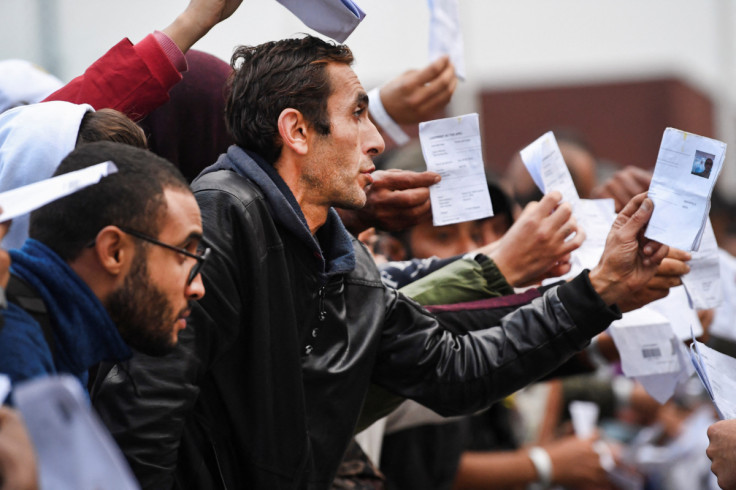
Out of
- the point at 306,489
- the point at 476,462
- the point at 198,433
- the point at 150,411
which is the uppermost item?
the point at 150,411

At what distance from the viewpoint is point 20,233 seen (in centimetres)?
213

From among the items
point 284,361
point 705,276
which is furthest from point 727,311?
point 284,361

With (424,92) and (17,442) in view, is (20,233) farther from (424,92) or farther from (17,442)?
(424,92)

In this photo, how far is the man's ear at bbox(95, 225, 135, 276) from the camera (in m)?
1.68

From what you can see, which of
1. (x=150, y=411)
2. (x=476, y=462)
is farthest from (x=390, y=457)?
(x=150, y=411)

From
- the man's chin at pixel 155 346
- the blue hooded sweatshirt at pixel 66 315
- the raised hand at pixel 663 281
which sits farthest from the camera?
the raised hand at pixel 663 281

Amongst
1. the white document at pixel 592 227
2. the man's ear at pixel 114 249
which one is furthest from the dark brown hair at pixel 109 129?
the white document at pixel 592 227

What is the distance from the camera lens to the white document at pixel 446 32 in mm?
3113

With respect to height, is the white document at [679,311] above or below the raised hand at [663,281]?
below

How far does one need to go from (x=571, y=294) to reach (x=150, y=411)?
1.07m

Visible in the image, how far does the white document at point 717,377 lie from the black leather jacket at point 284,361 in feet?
0.87

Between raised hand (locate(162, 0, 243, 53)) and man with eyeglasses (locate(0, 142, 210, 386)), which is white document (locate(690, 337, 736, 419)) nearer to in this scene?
man with eyeglasses (locate(0, 142, 210, 386))

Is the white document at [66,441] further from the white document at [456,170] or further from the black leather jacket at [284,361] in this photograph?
the white document at [456,170]

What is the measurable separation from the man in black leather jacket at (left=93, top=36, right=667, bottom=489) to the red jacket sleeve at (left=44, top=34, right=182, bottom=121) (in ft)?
0.69
